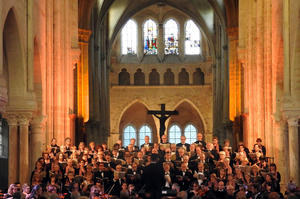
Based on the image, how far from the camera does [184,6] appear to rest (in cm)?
4447

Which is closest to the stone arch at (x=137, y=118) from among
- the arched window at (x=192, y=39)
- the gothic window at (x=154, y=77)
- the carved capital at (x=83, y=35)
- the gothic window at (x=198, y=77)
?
the gothic window at (x=154, y=77)

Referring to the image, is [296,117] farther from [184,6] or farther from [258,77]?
[184,6]

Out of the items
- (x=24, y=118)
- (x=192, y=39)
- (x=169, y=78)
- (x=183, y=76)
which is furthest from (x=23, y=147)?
(x=192, y=39)

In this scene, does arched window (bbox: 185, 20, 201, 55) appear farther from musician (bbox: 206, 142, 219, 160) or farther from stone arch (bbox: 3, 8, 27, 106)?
stone arch (bbox: 3, 8, 27, 106)

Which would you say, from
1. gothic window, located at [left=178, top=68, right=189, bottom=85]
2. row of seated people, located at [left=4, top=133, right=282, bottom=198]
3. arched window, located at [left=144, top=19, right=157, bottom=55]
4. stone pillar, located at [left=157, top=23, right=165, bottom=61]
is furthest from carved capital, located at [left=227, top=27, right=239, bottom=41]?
arched window, located at [left=144, top=19, right=157, bottom=55]

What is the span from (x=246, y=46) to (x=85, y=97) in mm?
8635

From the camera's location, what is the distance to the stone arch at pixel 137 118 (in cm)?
4731

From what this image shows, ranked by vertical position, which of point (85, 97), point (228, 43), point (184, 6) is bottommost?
point (85, 97)

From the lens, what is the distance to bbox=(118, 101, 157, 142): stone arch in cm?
4731

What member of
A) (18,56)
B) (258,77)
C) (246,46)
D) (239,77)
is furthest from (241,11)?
(18,56)

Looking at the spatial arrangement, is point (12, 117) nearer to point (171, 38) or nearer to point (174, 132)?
point (171, 38)

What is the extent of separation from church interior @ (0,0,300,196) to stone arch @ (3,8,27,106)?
0.02 meters

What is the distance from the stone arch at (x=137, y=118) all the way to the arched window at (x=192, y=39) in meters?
4.89

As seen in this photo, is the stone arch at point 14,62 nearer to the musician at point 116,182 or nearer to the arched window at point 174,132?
the musician at point 116,182
